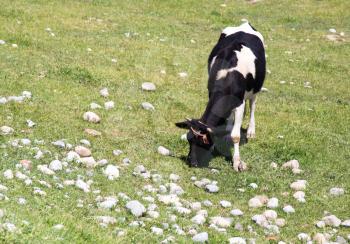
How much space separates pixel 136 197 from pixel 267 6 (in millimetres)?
24015

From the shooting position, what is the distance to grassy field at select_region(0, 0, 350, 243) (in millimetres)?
9633

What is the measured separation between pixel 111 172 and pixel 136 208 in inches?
73.4

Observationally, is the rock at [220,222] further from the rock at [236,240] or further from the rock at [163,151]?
the rock at [163,151]

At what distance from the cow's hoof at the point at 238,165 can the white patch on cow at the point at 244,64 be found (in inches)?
75.4

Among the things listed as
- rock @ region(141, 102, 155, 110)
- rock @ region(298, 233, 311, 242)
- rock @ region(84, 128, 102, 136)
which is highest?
rock @ region(298, 233, 311, 242)

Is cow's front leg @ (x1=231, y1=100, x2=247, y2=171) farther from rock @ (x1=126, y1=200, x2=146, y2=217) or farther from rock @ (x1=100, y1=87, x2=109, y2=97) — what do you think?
rock @ (x1=100, y1=87, x2=109, y2=97)

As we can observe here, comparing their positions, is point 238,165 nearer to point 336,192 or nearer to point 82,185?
point 336,192

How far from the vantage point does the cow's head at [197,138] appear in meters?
12.6

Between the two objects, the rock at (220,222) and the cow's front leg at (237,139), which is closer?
the rock at (220,222)

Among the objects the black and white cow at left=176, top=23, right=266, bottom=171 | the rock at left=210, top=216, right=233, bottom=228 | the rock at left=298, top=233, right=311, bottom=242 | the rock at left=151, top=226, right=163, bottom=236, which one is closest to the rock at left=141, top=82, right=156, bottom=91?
the black and white cow at left=176, top=23, right=266, bottom=171

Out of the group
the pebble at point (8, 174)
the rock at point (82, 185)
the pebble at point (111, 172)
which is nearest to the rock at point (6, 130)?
the pebble at point (111, 172)

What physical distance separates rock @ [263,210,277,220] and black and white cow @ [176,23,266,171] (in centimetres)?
242

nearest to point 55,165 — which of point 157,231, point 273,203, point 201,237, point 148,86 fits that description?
point 157,231

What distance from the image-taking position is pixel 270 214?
10.7 metres
